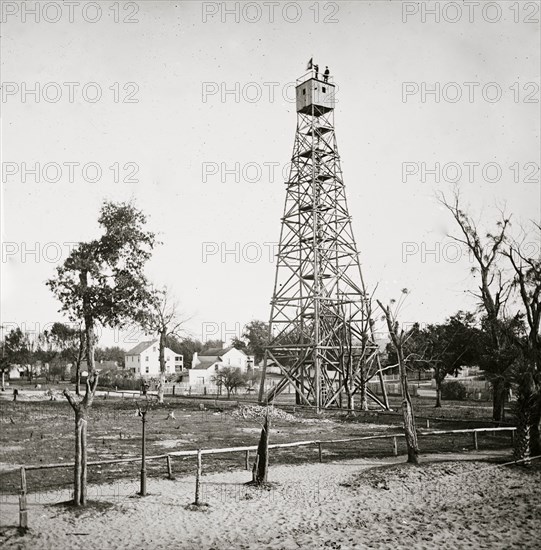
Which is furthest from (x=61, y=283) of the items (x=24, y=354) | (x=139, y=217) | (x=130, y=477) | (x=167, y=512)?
(x=24, y=354)

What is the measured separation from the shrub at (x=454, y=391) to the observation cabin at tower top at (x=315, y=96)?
25.9m

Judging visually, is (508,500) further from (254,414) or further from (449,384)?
(449,384)

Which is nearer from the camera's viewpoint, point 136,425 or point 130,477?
point 130,477

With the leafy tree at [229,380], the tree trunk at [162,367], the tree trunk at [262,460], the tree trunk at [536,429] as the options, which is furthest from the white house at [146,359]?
the tree trunk at [262,460]

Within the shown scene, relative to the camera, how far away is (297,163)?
34.9 metres

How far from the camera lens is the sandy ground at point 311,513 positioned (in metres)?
9.36

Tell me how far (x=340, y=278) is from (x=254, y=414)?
979 cm

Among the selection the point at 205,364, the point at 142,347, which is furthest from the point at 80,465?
the point at 142,347

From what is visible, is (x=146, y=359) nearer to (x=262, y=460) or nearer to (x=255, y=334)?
(x=255, y=334)

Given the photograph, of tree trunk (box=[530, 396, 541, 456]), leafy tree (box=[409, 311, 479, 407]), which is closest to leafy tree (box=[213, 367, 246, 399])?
leafy tree (box=[409, 311, 479, 407])

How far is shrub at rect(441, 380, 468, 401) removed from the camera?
4575 centimetres

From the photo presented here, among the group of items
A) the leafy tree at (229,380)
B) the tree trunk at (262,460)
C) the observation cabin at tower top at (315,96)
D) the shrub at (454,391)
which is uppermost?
the observation cabin at tower top at (315,96)

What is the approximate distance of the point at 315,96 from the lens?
34.7 m

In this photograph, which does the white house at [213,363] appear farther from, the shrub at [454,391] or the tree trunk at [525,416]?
the tree trunk at [525,416]
